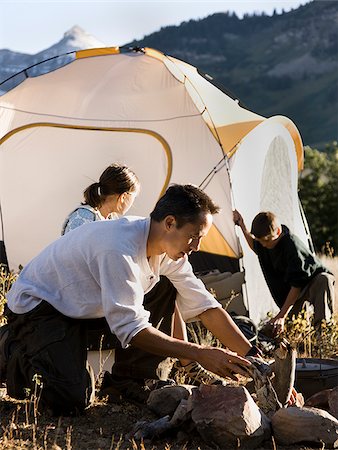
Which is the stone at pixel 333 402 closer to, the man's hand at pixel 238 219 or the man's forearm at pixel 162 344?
the man's forearm at pixel 162 344

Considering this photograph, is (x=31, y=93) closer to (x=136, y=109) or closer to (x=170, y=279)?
(x=136, y=109)

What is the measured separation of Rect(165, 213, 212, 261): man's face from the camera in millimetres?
3659

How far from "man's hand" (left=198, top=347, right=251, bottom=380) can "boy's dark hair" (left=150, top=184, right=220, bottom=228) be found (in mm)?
553

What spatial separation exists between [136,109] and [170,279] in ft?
13.5

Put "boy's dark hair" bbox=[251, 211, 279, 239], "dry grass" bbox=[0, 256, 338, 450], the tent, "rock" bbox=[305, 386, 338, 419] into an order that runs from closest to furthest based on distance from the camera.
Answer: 1. "dry grass" bbox=[0, 256, 338, 450]
2. "rock" bbox=[305, 386, 338, 419]
3. "boy's dark hair" bbox=[251, 211, 279, 239]
4. the tent

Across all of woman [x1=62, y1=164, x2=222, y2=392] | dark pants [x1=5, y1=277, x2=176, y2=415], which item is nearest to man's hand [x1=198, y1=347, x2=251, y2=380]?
dark pants [x1=5, y1=277, x2=176, y2=415]

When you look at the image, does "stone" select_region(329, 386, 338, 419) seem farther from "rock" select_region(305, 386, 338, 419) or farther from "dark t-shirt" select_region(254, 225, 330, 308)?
"dark t-shirt" select_region(254, 225, 330, 308)

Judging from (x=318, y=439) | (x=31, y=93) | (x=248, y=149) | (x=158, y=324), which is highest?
(x=31, y=93)

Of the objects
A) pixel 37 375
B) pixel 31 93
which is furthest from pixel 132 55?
pixel 37 375

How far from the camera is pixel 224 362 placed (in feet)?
11.6

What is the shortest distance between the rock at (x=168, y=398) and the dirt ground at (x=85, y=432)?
2.3 inches

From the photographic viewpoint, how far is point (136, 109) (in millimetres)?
8062

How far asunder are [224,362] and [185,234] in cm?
56

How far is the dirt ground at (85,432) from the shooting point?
3.48 meters
